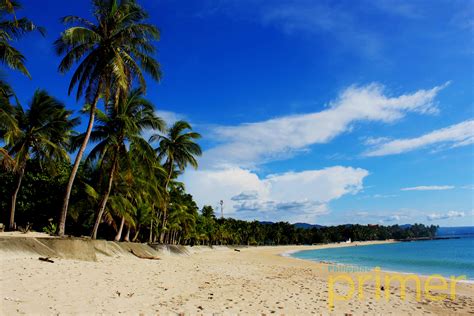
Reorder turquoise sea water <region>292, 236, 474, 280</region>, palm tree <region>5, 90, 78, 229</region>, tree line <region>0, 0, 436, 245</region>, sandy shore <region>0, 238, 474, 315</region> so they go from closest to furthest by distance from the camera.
A: sandy shore <region>0, 238, 474, 315</region>, tree line <region>0, 0, 436, 245</region>, palm tree <region>5, 90, 78, 229</region>, turquoise sea water <region>292, 236, 474, 280</region>

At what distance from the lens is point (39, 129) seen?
2281 cm

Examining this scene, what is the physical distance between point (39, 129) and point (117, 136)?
719cm

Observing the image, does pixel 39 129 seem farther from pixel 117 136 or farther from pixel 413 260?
pixel 413 260

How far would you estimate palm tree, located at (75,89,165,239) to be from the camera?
768 inches

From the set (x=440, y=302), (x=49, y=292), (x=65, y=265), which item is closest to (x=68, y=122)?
(x=65, y=265)

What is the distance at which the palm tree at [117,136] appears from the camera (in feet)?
64.0

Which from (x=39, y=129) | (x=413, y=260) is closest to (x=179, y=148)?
(x=39, y=129)

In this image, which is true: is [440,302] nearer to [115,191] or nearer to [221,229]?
[115,191]

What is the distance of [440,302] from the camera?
11.5 metres

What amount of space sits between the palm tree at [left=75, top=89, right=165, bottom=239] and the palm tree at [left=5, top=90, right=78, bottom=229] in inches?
156

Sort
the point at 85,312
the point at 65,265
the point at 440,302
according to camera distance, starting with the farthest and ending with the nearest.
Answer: the point at 440,302 < the point at 65,265 < the point at 85,312

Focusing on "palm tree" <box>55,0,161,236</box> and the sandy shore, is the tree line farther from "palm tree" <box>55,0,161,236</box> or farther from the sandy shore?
the sandy shore

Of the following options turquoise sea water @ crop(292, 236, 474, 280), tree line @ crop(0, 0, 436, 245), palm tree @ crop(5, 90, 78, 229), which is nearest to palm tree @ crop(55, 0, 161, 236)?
tree line @ crop(0, 0, 436, 245)

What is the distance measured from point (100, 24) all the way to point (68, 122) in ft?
34.3
